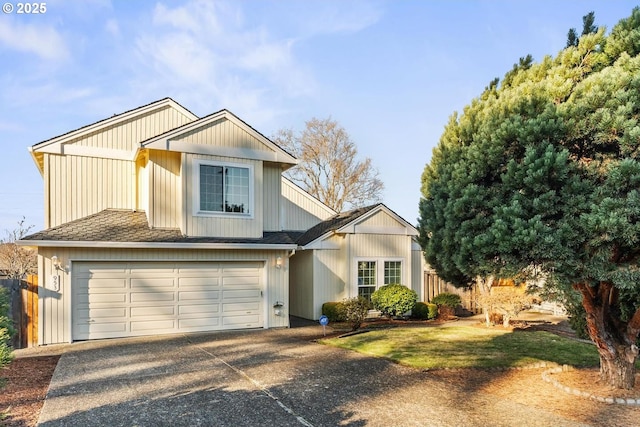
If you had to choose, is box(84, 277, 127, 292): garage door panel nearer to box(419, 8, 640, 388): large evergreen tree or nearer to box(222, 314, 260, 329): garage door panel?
box(222, 314, 260, 329): garage door panel

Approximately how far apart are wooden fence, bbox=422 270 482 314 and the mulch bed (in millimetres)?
11965

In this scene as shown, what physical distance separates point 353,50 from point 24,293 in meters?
11.6

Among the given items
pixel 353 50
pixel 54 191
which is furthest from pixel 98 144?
pixel 353 50

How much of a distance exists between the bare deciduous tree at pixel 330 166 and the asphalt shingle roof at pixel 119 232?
716 inches

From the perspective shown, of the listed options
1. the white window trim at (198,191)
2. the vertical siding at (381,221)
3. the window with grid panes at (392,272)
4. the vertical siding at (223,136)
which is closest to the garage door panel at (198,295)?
the white window trim at (198,191)

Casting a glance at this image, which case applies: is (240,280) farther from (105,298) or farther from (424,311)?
(424,311)

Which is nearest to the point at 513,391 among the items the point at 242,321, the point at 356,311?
the point at 356,311

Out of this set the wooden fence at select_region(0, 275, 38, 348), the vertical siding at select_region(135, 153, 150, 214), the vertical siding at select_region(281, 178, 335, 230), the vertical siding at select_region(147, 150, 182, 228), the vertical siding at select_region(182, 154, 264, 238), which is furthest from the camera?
the vertical siding at select_region(281, 178, 335, 230)

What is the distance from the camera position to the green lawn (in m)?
8.08

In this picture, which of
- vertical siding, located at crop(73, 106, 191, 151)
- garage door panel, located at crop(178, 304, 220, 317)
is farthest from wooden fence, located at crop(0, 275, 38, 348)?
vertical siding, located at crop(73, 106, 191, 151)

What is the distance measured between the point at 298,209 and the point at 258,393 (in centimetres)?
1190

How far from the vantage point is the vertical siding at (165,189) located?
11891 mm

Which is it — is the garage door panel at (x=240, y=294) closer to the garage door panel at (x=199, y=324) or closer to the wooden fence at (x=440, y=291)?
the garage door panel at (x=199, y=324)

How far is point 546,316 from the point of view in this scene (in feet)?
50.4
